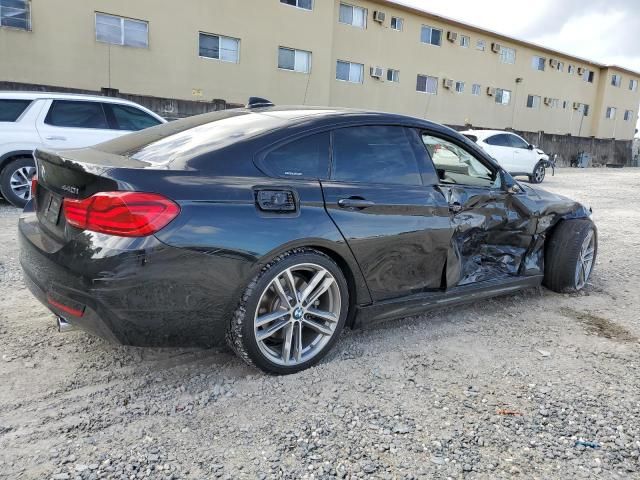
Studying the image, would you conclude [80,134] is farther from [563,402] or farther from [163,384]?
[563,402]

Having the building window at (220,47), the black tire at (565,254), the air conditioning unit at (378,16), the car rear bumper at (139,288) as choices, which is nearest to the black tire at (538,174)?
the air conditioning unit at (378,16)

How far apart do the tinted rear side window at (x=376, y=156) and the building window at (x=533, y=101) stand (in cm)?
3108

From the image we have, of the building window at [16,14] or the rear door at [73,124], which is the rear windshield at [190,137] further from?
the building window at [16,14]

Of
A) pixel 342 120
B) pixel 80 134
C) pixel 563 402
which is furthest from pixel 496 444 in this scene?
pixel 80 134

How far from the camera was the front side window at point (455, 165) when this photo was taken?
3688 mm

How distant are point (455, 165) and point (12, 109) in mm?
6487

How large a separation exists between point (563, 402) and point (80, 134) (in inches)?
287

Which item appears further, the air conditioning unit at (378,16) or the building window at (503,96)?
the building window at (503,96)

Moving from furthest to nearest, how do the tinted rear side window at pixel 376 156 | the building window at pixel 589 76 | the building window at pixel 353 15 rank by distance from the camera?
the building window at pixel 589 76 < the building window at pixel 353 15 < the tinted rear side window at pixel 376 156

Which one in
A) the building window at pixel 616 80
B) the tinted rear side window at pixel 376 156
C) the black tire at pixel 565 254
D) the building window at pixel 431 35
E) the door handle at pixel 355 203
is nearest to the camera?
the door handle at pixel 355 203

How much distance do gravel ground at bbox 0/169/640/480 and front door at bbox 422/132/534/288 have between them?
1.61ft

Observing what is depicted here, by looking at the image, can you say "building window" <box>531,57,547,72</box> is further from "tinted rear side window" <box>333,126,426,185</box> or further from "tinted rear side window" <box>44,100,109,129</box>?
"tinted rear side window" <box>333,126,426,185</box>

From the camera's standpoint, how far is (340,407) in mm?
2688

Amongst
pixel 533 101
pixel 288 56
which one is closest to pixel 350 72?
pixel 288 56
